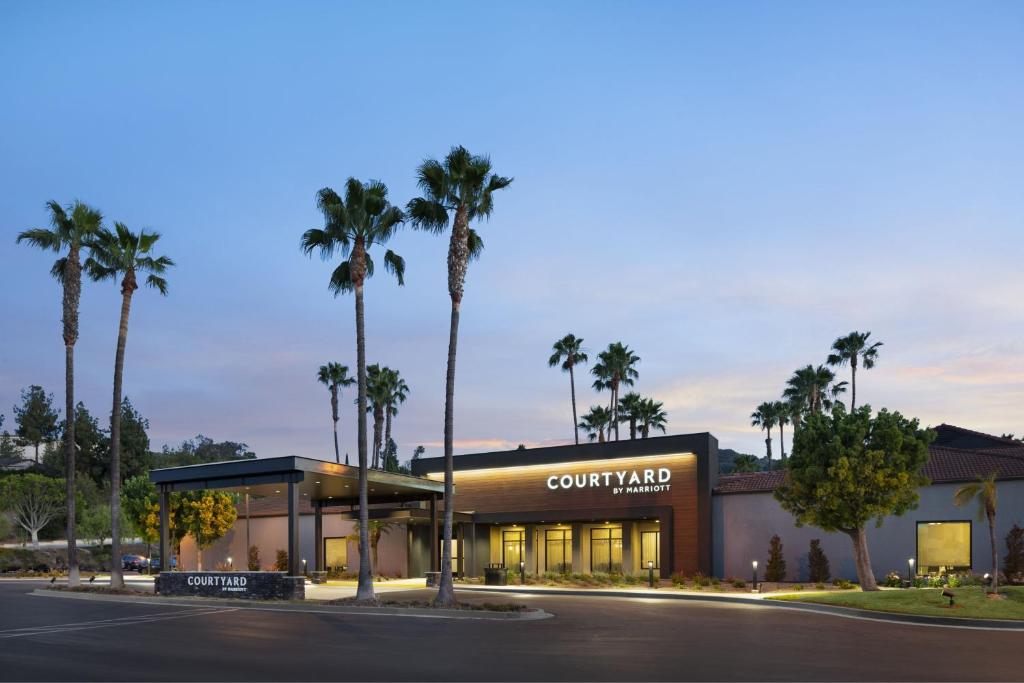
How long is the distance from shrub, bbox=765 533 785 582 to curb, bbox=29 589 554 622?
17.2m

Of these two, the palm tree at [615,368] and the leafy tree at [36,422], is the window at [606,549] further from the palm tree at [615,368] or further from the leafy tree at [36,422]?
the leafy tree at [36,422]

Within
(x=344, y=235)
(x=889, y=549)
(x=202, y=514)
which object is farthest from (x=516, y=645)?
(x=202, y=514)

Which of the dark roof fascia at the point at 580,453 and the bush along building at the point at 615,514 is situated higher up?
the dark roof fascia at the point at 580,453

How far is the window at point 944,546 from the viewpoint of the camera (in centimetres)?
3591

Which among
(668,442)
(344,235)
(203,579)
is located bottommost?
(203,579)

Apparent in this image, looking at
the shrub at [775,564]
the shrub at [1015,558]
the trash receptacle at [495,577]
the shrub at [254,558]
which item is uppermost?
the shrub at [1015,558]

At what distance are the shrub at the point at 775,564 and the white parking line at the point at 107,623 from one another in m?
22.9

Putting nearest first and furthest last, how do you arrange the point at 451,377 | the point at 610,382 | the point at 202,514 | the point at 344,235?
the point at 451,377, the point at 344,235, the point at 202,514, the point at 610,382

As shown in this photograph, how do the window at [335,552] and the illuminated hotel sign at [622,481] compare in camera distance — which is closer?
the illuminated hotel sign at [622,481]

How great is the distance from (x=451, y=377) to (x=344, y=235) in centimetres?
667

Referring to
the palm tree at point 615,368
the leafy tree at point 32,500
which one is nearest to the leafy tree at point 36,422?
the leafy tree at point 32,500

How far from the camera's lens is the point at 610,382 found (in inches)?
2921

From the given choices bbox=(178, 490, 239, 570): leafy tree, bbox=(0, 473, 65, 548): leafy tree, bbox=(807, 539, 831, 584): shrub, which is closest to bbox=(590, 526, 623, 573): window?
bbox=(807, 539, 831, 584): shrub

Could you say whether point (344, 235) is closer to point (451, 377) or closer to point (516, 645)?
point (451, 377)
